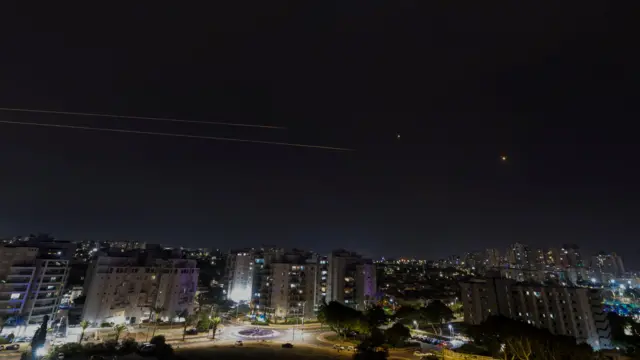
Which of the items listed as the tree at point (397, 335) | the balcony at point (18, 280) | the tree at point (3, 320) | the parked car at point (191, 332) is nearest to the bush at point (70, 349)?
the tree at point (3, 320)

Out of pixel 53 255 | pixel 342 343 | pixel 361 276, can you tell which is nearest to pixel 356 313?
pixel 342 343

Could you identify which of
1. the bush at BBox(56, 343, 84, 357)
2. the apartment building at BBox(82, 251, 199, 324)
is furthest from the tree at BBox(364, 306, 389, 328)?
the bush at BBox(56, 343, 84, 357)

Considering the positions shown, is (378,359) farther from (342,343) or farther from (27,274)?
(27,274)

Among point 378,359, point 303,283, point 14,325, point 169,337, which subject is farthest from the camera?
point 303,283

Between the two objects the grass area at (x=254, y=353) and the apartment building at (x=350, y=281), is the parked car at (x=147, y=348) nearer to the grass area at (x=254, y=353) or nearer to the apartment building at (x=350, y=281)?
the grass area at (x=254, y=353)

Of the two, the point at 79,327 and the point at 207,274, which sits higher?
the point at 207,274

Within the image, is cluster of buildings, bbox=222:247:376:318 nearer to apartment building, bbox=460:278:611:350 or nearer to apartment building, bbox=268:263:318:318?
apartment building, bbox=268:263:318:318
